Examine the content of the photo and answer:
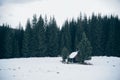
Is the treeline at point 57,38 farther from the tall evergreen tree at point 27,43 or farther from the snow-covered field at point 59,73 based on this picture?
the snow-covered field at point 59,73

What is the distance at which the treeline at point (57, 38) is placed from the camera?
6494 cm

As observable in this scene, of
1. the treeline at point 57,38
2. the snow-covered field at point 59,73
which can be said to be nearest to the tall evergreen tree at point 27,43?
the treeline at point 57,38

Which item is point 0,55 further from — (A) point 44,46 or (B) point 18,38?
(A) point 44,46

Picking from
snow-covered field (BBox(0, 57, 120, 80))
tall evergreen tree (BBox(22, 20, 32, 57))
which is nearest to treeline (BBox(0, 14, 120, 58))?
tall evergreen tree (BBox(22, 20, 32, 57))

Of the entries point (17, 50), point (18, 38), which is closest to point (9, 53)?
point (17, 50)

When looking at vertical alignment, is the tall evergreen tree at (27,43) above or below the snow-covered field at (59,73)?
above

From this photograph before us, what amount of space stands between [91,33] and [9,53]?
27.8 m

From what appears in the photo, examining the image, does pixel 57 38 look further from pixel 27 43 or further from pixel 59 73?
pixel 59 73

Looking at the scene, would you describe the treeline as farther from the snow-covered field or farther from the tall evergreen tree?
the snow-covered field

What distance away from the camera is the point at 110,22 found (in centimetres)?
6919

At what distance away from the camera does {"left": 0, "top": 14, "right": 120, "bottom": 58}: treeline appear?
64.9 meters

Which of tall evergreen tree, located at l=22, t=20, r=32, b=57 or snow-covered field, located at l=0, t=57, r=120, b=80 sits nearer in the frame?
snow-covered field, located at l=0, t=57, r=120, b=80

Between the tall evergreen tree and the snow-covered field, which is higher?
the tall evergreen tree

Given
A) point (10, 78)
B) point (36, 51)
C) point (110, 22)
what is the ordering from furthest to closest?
point (110, 22)
point (36, 51)
point (10, 78)
